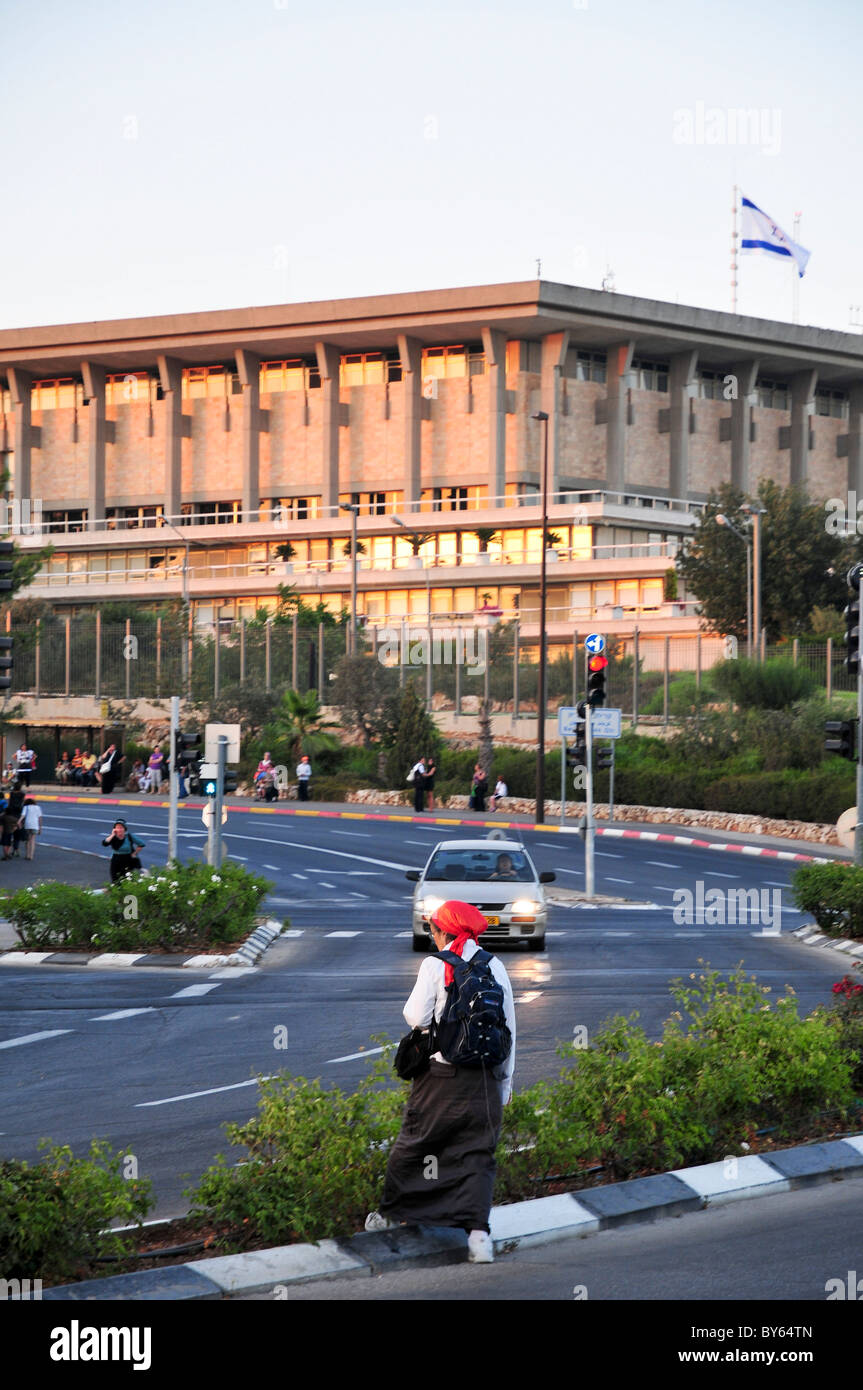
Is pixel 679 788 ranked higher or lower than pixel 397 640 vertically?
lower

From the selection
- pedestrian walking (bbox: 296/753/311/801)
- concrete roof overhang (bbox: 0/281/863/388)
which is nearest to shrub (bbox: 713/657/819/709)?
pedestrian walking (bbox: 296/753/311/801)

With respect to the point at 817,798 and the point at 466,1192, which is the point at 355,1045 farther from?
the point at 817,798

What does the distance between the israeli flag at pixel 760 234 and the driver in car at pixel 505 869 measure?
5496 cm

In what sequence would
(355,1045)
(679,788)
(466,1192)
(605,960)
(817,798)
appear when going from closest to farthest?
(466,1192) → (355,1045) → (605,960) → (817,798) → (679,788)

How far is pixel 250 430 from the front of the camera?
310ft

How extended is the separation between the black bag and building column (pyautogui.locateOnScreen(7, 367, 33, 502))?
9527cm

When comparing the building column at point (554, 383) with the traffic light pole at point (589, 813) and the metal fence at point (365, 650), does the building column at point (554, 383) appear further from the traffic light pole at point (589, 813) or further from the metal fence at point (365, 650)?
the traffic light pole at point (589, 813)

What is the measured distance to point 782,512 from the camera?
6156cm

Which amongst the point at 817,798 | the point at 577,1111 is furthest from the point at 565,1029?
the point at 817,798

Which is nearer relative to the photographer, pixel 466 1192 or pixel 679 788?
pixel 466 1192

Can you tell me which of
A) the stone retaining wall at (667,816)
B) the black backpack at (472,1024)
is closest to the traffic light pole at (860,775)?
the black backpack at (472,1024)

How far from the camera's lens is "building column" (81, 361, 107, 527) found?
320 ft

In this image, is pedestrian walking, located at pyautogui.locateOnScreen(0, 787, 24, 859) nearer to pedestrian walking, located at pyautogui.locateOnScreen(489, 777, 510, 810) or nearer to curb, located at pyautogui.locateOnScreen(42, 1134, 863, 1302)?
pedestrian walking, located at pyautogui.locateOnScreen(489, 777, 510, 810)
